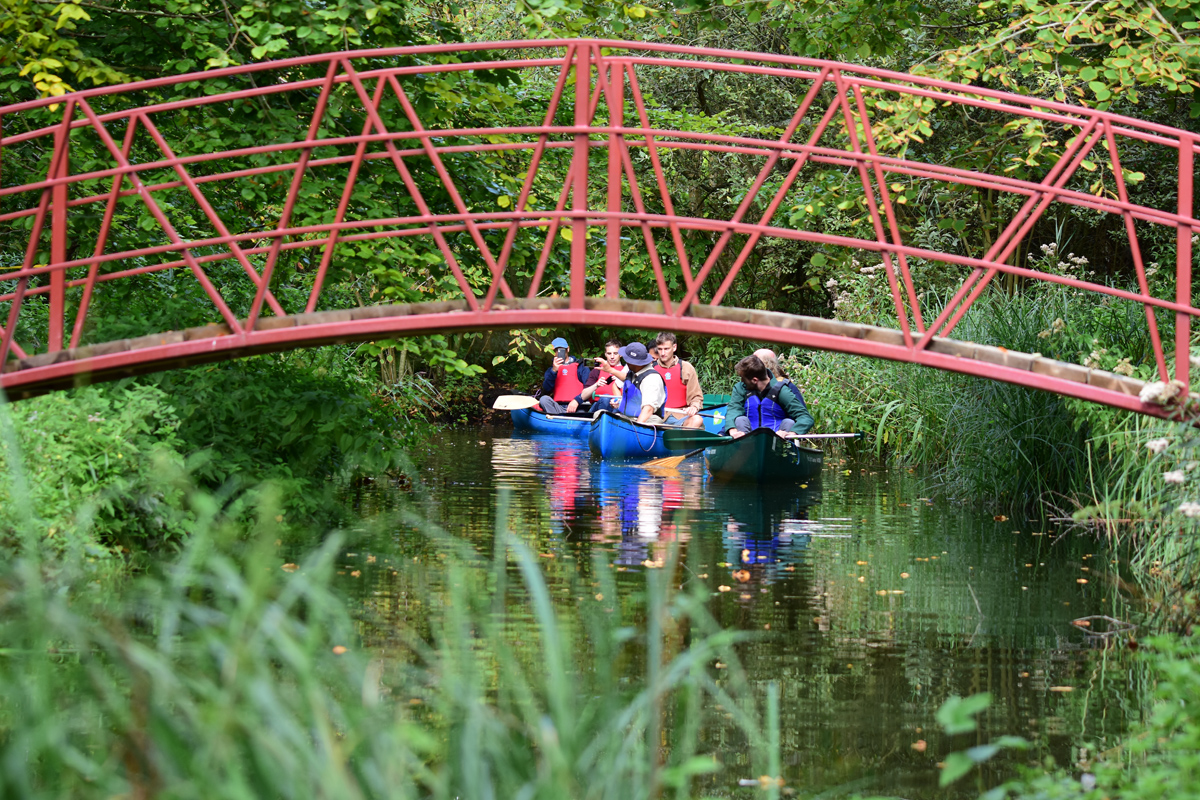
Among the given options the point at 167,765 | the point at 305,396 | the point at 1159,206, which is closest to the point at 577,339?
the point at 1159,206

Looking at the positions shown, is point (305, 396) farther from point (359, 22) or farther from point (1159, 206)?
point (1159, 206)

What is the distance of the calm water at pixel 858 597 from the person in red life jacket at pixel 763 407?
0.80m

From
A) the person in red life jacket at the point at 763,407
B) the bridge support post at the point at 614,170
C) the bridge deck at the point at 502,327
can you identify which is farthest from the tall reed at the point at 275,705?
the person in red life jacket at the point at 763,407

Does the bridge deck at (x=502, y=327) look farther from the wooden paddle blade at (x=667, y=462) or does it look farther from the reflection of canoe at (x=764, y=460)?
the wooden paddle blade at (x=667, y=462)

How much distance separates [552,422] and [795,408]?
298 inches

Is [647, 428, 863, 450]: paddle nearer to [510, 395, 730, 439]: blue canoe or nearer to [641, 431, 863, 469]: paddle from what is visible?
[641, 431, 863, 469]: paddle

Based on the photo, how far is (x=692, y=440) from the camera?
16984mm

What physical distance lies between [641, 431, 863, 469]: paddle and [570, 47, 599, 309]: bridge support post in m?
7.29

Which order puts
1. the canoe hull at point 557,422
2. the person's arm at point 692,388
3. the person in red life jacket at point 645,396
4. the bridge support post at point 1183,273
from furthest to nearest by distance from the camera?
1. the canoe hull at point 557,422
2. the person's arm at point 692,388
3. the person in red life jacket at point 645,396
4. the bridge support post at point 1183,273

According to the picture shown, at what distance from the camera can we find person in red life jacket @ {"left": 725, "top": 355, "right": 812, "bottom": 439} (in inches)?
615

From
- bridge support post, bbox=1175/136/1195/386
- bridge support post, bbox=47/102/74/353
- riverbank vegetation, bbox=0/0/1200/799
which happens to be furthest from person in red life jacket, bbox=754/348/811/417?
bridge support post, bbox=47/102/74/353

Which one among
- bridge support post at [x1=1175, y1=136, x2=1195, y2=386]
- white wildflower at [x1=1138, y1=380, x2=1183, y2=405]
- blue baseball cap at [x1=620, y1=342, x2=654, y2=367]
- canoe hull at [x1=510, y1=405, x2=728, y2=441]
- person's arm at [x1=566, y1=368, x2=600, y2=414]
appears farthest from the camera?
person's arm at [x1=566, y1=368, x2=600, y2=414]

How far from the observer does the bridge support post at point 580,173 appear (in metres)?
7.91

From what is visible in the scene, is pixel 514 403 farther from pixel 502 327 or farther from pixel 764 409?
pixel 502 327
